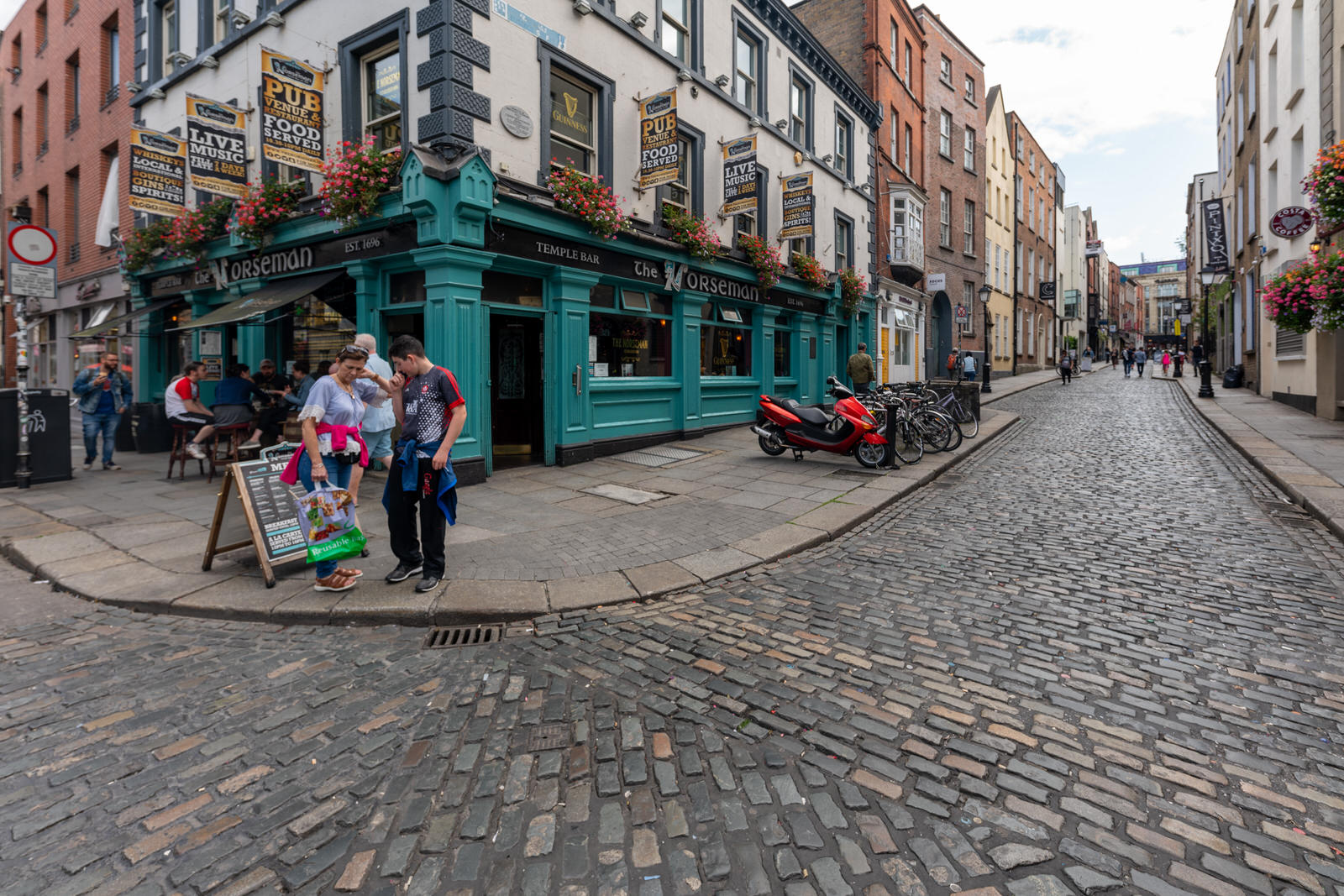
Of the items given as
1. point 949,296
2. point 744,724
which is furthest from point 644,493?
point 949,296

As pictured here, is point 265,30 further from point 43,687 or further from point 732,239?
point 43,687

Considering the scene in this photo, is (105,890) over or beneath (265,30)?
beneath

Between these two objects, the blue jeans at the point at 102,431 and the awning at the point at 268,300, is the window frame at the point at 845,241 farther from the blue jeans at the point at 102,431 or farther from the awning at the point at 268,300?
the blue jeans at the point at 102,431

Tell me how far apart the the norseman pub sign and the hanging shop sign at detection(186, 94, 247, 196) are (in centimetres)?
498

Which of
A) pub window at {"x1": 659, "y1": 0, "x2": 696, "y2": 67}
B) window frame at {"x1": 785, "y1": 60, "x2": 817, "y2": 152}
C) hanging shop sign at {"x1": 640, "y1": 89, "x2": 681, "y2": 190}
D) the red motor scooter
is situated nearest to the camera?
the red motor scooter

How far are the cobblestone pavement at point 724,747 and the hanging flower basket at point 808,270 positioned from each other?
1274 cm

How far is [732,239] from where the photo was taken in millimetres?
14547

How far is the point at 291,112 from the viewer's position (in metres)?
9.28

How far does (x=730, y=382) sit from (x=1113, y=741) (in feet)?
39.9

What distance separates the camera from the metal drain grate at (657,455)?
36.0 ft

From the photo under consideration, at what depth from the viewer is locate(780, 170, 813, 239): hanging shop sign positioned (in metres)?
15.3

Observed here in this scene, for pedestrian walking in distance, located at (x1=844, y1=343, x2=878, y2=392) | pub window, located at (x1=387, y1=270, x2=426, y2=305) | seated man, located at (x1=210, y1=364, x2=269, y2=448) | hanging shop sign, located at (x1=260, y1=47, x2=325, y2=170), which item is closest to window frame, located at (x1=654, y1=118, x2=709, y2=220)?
pedestrian walking in distance, located at (x1=844, y1=343, x2=878, y2=392)

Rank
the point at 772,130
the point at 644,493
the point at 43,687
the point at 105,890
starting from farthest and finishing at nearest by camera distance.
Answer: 1. the point at 772,130
2. the point at 644,493
3. the point at 43,687
4. the point at 105,890

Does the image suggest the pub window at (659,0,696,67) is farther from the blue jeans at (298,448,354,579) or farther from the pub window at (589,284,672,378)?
the blue jeans at (298,448,354,579)
